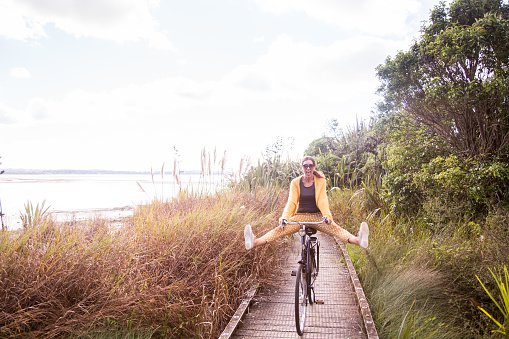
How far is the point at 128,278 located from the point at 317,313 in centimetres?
227

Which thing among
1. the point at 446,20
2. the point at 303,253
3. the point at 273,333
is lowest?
the point at 273,333

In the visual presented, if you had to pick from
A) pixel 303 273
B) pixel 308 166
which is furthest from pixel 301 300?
pixel 308 166

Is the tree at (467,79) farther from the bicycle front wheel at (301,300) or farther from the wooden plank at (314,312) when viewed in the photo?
the bicycle front wheel at (301,300)

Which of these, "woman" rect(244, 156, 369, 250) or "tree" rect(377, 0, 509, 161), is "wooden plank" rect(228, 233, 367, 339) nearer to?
"woman" rect(244, 156, 369, 250)

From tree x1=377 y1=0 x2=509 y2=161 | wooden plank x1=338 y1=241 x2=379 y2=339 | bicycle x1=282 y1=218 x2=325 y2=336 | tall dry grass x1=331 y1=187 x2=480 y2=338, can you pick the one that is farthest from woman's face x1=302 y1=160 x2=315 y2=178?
tree x1=377 y1=0 x2=509 y2=161

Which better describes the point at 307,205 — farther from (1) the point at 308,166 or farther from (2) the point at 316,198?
(1) the point at 308,166

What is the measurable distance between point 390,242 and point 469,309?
1.68 meters

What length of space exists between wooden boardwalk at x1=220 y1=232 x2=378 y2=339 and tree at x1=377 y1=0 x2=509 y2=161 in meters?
4.08

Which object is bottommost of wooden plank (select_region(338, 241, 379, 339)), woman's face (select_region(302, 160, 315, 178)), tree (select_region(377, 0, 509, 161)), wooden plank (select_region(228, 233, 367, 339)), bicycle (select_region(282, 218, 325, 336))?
wooden plank (select_region(228, 233, 367, 339))

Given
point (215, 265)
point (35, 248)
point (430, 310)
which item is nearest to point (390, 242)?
point (430, 310)

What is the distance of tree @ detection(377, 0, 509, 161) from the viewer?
7.49 m

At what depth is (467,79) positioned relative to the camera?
801 cm

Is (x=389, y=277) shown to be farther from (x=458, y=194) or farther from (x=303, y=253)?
(x=458, y=194)

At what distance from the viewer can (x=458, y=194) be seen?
25.8ft
